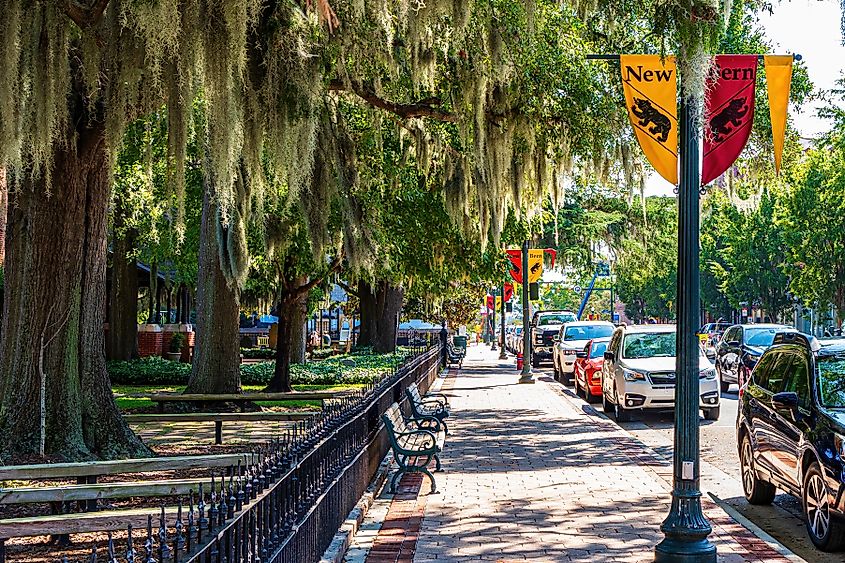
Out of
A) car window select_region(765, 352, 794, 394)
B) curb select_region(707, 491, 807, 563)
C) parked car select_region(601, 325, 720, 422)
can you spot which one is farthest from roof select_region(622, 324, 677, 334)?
car window select_region(765, 352, 794, 394)

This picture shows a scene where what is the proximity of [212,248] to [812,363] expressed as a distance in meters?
13.1

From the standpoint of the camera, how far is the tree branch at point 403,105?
15680 millimetres

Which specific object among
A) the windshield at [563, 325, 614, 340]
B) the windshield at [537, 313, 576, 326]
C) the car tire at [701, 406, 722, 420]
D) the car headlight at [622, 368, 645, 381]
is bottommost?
the car tire at [701, 406, 722, 420]

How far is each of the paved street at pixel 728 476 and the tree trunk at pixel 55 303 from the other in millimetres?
6630

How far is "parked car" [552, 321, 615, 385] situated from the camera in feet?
111

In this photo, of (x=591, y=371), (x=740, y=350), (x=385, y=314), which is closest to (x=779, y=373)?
(x=591, y=371)

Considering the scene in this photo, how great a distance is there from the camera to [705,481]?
13383mm

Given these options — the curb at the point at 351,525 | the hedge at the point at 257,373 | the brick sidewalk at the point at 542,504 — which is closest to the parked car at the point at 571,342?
the hedge at the point at 257,373

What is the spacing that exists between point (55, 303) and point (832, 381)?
25.8 ft

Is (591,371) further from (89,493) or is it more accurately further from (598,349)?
(89,493)

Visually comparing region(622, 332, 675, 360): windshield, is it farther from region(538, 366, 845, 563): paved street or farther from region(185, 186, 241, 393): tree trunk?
region(185, 186, 241, 393): tree trunk

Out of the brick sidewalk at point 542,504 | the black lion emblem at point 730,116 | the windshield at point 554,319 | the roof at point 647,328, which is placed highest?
the black lion emblem at point 730,116

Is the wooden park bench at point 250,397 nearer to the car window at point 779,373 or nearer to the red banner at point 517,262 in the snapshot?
the car window at point 779,373

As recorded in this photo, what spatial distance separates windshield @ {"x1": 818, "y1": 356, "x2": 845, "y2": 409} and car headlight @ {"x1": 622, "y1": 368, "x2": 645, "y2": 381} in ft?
32.5
